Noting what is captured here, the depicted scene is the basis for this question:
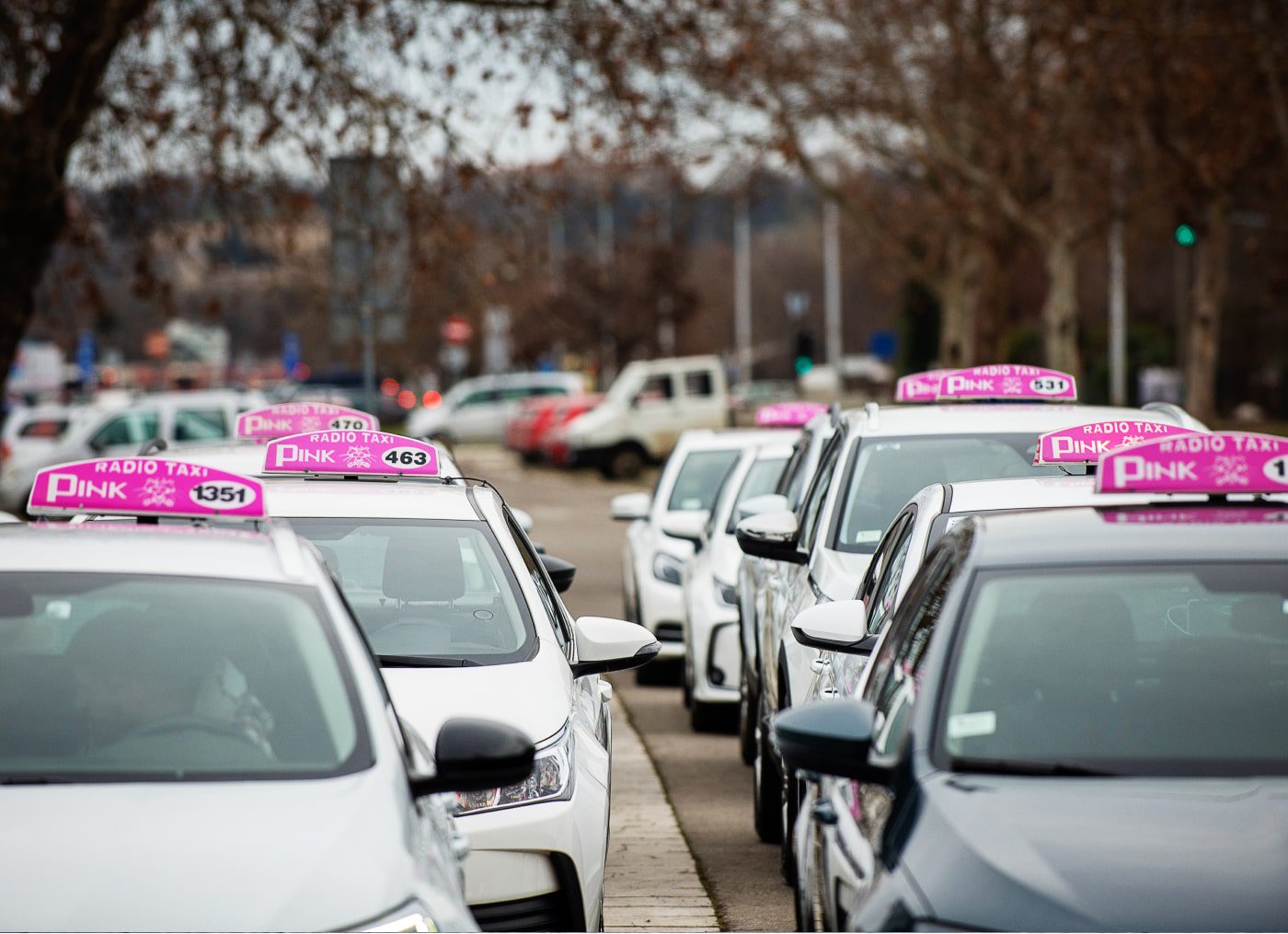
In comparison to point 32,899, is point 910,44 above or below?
above

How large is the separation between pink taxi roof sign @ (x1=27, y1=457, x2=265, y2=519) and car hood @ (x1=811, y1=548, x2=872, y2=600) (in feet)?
9.33

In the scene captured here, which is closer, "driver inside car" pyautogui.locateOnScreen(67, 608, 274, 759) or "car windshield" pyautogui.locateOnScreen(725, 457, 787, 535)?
"driver inside car" pyautogui.locateOnScreen(67, 608, 274, 759)

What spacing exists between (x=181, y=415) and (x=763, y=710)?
20.5 metres

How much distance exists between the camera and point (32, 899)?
3.52m

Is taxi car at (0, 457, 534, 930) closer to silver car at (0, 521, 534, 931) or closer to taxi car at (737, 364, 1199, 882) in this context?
silver car at (0, 521, 534, 931)

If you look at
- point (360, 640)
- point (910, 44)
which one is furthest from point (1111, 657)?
point (910, 44)

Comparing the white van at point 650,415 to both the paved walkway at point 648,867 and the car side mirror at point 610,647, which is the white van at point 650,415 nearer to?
the paved walkway at point 648,867

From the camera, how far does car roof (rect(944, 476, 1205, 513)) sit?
6133 mm

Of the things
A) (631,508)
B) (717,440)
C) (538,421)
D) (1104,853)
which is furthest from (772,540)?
(538,421)

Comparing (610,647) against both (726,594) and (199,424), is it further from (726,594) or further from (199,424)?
(199,424)

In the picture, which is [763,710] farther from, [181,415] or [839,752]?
[181,415]

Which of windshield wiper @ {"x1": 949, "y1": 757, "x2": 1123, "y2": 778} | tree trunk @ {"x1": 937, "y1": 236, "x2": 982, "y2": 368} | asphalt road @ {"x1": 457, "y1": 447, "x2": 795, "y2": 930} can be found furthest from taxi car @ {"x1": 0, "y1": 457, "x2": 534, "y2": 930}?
tree trunk @ {"x1": 937, "y1": 236, "x2": 982, "y2": 368}

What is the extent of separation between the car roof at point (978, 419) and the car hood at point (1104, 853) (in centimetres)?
459

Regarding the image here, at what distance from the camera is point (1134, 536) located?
4.59 metres
